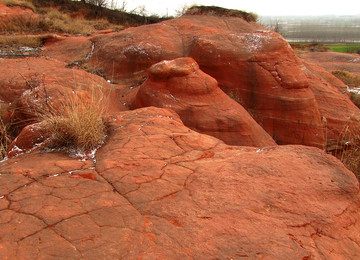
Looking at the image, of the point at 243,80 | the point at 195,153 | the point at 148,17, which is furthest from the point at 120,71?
the point at 148,17

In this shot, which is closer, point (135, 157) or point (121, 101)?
point (135, 157)

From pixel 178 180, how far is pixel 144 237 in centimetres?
60

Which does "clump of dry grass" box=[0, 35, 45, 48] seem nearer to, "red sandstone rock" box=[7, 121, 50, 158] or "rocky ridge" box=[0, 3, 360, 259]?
"rocky ridge" box=[0, 3, 360, 259]

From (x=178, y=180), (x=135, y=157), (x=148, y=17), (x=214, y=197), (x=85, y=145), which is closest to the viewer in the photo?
(x=214, y=197)

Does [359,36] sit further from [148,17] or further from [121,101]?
[121,101]

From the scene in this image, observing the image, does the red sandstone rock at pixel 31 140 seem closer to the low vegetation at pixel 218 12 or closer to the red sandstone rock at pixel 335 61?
the low vegetation at pixel 218 12

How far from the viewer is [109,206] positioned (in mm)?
1616

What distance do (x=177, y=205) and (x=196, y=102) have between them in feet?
10.6

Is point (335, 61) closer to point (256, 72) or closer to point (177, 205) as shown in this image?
point (256, 72)

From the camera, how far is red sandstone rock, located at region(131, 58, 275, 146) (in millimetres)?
4660

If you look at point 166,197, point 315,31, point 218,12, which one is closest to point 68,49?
point 218,12

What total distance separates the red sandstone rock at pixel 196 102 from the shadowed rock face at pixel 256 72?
0.93 metres

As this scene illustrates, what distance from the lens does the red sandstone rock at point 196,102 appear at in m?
4.66

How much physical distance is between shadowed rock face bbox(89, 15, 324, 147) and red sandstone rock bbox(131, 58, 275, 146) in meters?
0.93
